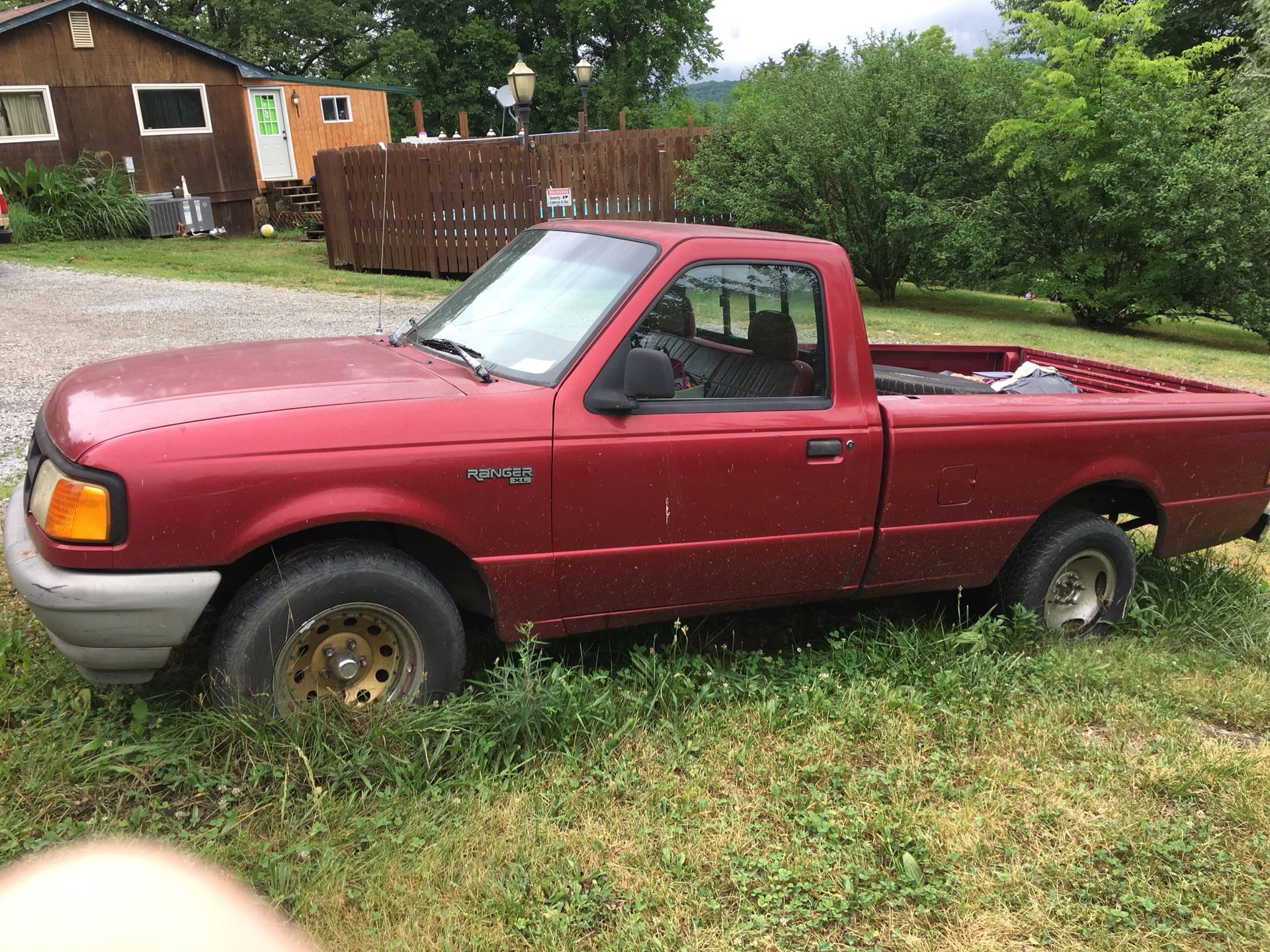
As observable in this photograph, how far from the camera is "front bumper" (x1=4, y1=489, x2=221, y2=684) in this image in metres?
2.87

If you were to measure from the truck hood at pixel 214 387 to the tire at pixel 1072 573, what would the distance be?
2.64 m

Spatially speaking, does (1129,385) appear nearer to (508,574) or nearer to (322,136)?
(508,574)

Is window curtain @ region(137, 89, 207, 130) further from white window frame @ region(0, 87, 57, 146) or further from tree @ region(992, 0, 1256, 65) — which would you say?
tree @ region(992, 0, 1256, 65)

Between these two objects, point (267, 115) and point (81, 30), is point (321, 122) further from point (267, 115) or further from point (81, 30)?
point (81, 30)

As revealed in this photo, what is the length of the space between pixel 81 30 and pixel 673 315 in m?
24.1

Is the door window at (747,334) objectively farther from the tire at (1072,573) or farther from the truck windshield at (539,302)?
the tire at (1072,573)

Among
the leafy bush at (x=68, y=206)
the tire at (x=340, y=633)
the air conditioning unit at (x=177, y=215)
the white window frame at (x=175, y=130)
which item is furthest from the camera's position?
the white window frame at (x=175, y=130)

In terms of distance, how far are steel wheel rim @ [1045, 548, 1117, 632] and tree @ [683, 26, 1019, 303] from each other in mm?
12097

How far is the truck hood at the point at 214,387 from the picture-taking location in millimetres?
3033

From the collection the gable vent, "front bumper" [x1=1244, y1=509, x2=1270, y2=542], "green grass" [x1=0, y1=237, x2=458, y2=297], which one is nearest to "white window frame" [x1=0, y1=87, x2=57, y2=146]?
the gable vent

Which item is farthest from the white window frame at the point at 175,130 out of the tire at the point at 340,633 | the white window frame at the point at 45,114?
the tire at the point at 340,633

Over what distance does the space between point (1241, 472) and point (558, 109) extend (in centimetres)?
4742

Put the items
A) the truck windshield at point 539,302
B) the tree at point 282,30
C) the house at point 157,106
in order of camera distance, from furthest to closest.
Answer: the tree at point 282,30 → the house at point 157,106 → the truck windshield at point 539,302

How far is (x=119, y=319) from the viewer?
37.0 feet
